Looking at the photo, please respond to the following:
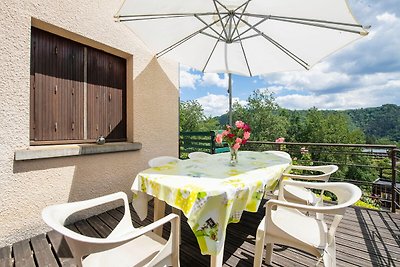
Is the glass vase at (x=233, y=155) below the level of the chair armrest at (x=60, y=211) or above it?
above

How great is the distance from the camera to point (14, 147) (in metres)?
2.14

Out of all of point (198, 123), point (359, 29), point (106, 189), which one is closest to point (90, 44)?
point (106, 189)

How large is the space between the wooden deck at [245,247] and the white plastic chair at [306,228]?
0.47 metres

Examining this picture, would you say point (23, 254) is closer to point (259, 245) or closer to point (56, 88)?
point (56, 88)

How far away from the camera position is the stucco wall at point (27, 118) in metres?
2.10

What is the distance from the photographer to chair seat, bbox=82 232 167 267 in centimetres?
120

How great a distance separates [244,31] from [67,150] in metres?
2.91

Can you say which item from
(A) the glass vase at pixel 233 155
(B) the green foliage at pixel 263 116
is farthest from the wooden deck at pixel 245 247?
(B) the green foliage at pixel 263 116

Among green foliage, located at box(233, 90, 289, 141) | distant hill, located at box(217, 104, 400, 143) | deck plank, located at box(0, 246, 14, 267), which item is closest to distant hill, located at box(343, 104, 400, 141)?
distant hill, located at box(217, 104, 400, 143)

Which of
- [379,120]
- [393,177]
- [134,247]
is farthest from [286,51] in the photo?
[379,120]

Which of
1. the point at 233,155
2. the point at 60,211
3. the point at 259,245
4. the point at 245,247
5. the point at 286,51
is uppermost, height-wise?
the point at 286,51

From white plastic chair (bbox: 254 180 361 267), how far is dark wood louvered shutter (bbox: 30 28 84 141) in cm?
262

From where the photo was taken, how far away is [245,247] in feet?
6.98

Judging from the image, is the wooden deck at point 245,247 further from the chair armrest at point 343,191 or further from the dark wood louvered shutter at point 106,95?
the dark wood louvered shutter at point 106,95
